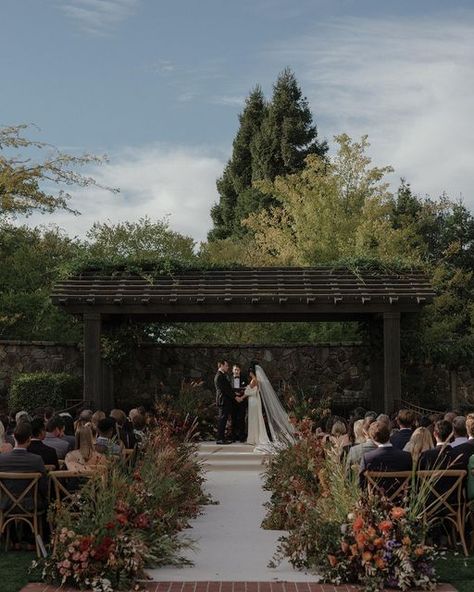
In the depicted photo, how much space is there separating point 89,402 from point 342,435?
8642 millimetres

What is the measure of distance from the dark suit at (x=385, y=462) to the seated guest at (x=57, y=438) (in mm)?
3467

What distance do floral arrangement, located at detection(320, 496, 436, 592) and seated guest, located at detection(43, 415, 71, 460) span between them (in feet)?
12.5

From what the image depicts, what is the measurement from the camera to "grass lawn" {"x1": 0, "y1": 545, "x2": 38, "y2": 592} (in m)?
8.09

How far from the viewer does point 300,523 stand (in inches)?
384

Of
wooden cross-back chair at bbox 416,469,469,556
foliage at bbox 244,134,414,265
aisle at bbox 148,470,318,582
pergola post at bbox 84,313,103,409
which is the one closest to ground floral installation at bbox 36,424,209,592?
aisle at bbox 148,470,318,582

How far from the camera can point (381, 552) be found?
8023 millimetres

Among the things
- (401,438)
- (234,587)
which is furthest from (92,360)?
(234,587)

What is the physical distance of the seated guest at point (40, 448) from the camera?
10258mm

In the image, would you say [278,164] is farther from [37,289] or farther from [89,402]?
[89,402]

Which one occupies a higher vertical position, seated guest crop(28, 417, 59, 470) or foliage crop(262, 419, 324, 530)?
seated guest crop(28, 417, 59, 470)

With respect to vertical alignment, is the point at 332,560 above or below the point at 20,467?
below

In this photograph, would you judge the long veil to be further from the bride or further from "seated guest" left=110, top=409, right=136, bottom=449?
"seated guest" left=110, top=409, right=136, bottom=449

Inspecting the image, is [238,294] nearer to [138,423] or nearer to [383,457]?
[138,423]

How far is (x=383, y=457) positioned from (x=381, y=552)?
135 centimetres
